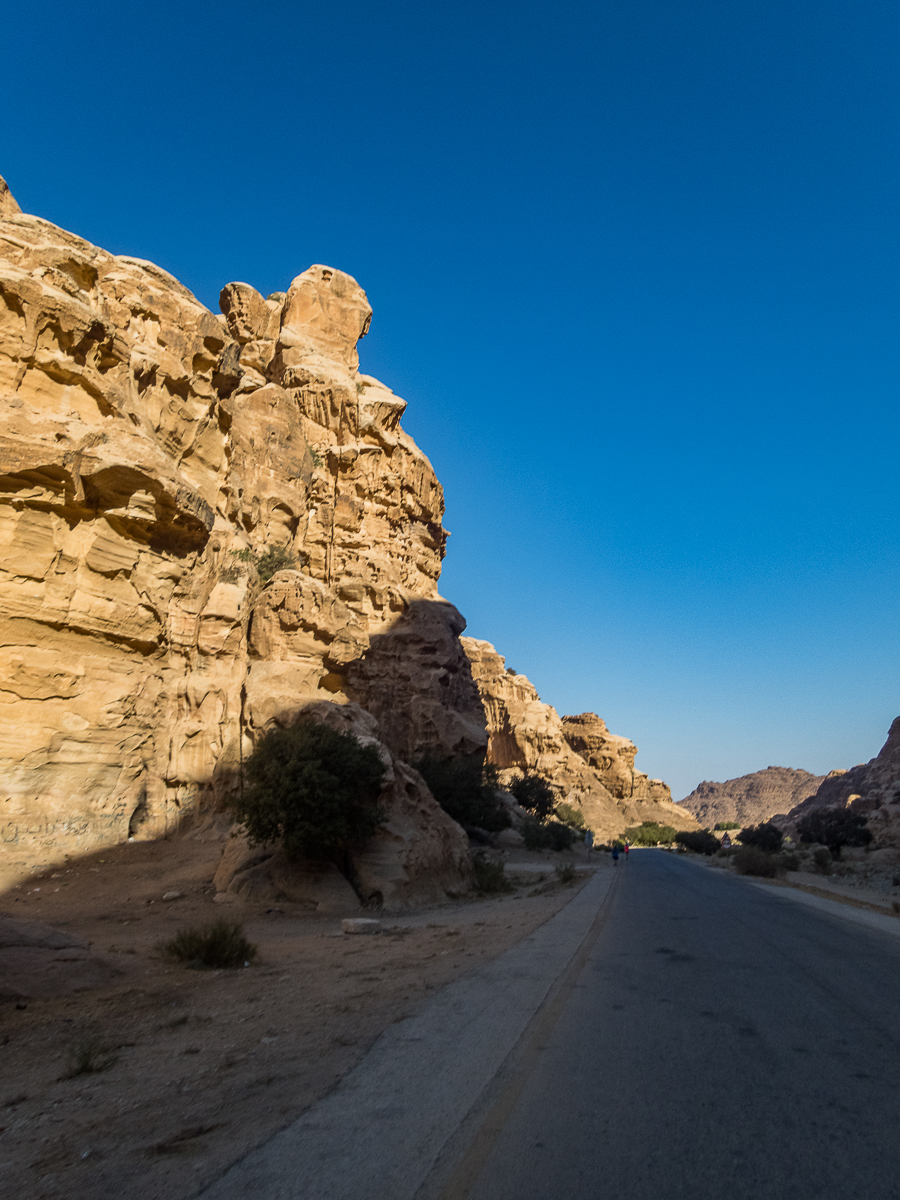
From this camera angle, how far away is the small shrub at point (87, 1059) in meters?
4.41

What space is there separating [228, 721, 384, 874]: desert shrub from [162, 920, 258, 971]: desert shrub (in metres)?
6.79

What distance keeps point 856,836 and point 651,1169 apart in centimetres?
4914

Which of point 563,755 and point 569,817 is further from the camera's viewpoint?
point 563,755

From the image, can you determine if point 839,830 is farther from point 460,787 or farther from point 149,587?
point 149,587

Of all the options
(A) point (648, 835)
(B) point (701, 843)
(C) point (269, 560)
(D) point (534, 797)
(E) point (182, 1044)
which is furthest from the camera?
(A) point (648, 835)

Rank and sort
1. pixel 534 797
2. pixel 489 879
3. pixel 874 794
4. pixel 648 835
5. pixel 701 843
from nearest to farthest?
1. pixel 489 879
2. pixel 534 797
3. pixel 701 843
4. pixel 874 794
5. pixel 648 835

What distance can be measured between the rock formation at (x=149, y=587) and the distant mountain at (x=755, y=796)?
532 ft

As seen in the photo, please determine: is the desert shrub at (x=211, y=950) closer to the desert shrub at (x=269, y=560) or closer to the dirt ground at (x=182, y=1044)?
the dirt ground at (x=182, y=1044)

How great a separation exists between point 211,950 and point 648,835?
77.8 metres

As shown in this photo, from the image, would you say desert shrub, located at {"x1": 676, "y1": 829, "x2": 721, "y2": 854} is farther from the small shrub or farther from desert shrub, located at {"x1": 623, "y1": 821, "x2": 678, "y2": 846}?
the small shrub

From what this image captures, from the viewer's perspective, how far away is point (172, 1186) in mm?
2859

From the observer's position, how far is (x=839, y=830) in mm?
41344

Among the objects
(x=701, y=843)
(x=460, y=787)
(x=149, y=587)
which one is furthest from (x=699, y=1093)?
(x=701, y=843)

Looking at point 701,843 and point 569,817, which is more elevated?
point 569,817
